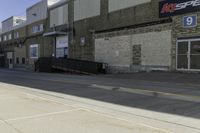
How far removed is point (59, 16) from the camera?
1767 inches

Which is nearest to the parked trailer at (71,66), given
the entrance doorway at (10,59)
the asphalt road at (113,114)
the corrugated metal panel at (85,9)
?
the corrugated metal panel at (85,9)

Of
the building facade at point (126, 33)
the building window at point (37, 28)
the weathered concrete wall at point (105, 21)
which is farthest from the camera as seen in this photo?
the building window at point (37, 28)

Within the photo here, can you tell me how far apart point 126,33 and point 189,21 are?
8377 millimetres

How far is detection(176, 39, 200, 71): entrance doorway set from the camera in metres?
23.3

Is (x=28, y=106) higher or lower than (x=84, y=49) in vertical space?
lower

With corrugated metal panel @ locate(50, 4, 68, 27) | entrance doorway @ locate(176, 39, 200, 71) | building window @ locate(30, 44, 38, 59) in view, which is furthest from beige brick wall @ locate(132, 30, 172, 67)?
building window @ locate(30, 44, 38, 59)

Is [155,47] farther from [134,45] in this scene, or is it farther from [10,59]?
[10,59]

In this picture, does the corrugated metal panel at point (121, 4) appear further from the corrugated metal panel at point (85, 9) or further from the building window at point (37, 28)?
the building window at point (37, 28)

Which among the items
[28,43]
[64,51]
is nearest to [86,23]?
[64,51]

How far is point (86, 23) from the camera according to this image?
126ft

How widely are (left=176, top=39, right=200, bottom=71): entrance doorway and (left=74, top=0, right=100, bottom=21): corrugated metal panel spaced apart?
1412 centimetres

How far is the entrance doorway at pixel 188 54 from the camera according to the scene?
76.4ft

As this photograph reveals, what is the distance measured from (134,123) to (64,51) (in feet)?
119

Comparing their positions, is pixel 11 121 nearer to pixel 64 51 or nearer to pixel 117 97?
pixel 117 97
